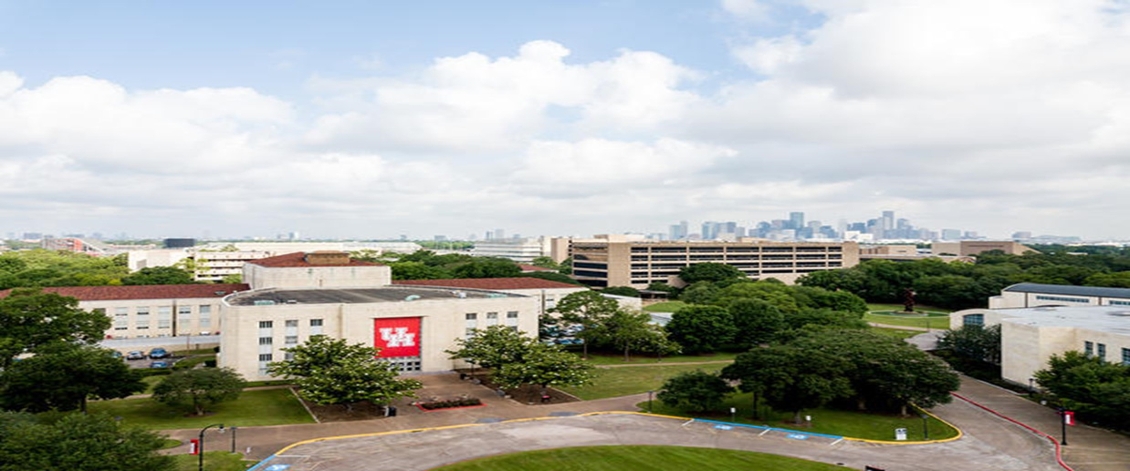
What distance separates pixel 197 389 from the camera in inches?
2157

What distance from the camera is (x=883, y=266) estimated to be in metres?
160

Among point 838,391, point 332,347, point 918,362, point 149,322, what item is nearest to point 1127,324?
point 918,362

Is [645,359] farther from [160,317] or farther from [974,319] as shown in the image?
[160,317]

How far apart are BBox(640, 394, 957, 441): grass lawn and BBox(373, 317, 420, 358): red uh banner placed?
26.4m

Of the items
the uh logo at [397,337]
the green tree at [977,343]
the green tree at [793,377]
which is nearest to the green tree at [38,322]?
the uh logo at [397,337]

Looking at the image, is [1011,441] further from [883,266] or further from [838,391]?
[883,266]

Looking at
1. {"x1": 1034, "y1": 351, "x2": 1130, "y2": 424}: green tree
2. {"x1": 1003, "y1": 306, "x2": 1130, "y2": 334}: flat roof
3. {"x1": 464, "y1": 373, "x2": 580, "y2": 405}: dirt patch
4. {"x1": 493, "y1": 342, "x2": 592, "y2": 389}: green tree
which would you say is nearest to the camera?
{"x1": 1034, "y1": 351, "x2": 1130, "y2": 424}: green tree

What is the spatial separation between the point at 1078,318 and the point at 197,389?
8143 cm

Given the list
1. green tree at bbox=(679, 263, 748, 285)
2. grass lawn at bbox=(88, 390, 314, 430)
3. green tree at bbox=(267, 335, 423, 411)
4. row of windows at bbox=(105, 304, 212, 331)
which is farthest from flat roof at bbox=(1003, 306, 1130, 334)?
row of windows at bbox=(105, 304, 212, 331)

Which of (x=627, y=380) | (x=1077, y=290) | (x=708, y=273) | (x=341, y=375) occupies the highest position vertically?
(x=1077, y=290)

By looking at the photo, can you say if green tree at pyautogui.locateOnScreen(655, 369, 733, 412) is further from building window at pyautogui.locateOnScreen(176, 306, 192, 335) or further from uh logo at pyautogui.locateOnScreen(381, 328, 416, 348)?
building window at pyautogui.locateOnScreen(176, 306, 192, 335)

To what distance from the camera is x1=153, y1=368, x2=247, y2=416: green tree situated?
54281mm

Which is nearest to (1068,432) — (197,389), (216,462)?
(216,462)

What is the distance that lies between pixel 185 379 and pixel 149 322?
1913 inches
